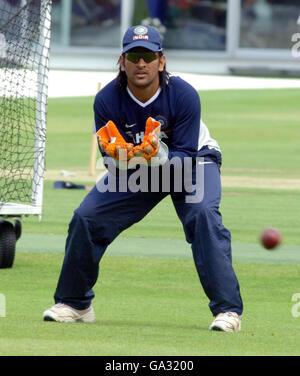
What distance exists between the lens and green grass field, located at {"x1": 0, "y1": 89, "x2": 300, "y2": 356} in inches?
291

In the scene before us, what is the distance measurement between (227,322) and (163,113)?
1529 mm


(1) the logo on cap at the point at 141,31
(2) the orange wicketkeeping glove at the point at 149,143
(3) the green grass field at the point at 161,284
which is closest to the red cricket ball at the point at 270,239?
(3) the green grass field at the point at 161,284

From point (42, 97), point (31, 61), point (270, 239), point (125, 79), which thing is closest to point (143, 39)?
point (125, 79)

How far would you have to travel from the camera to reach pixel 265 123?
34844mm

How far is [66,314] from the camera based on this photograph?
8.32 m

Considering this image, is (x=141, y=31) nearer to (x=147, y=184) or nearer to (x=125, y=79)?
(x=125, y=79)

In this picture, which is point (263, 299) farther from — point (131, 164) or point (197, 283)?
point (131, 164)

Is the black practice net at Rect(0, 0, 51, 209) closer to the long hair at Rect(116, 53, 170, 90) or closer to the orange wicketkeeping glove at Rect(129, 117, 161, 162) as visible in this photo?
the long hair at Rect(116, 53, 170, 90)

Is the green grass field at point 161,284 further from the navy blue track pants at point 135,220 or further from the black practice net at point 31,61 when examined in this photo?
the black practice net at point 31,61

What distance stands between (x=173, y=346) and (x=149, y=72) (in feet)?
6.54

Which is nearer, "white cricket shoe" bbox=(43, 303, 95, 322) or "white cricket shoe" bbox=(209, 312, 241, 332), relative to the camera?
"white cricket shoe" bbox=(209, 312, 241, 332)

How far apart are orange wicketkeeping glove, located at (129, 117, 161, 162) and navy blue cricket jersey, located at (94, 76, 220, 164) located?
254mm

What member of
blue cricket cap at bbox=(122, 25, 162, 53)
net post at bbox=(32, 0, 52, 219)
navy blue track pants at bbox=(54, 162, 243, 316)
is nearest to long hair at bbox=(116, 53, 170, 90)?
blue cricket cap at bbox=(122, 25, 162, 53)

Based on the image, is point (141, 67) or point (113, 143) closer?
point (113, 143)
